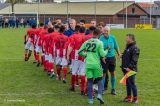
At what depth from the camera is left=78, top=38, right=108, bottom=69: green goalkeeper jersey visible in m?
10.9

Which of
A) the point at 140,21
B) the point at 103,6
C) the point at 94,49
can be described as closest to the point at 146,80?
the point at 94,49

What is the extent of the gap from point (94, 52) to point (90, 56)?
0.51ft

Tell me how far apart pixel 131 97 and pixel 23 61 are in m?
10.9

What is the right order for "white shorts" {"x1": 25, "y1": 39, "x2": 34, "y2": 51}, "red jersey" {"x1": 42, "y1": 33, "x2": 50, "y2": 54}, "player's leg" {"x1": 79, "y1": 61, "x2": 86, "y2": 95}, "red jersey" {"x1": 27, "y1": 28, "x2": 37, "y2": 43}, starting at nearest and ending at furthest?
1. "player's leg" {"x1": 79, "y1": 61, "x2": 86, "y2": 95}
2. "red jersey" {"x1": 42, "y1": 33, "x2": 50, "y2": 54}
3. "red jersey" {"x1": 27, "y1": 28, "x2": 37, "y2": 43}
4. "white shorts" {"x1": 25, "y1": 39, "x2": 34, "y2": 51}

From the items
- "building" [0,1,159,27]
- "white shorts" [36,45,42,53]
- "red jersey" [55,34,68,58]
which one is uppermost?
"building" [0,1,159,27]

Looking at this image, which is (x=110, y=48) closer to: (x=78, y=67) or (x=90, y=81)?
(x=78, y=67)

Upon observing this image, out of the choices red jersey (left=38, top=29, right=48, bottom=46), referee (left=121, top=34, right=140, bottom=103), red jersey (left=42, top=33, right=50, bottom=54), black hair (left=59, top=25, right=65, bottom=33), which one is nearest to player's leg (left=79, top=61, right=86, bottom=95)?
referee (left=121, top=34, right=140, bottom=103)

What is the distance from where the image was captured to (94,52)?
10969mm

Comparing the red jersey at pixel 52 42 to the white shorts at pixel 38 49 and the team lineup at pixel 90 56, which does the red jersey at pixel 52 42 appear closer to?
the team lineup at pixel 90 56

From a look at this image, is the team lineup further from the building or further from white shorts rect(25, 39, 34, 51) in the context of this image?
the building

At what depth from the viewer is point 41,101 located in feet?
37.7

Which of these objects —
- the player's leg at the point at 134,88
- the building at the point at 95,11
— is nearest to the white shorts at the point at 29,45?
the player's leg at the point at 134,88

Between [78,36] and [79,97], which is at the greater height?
[78,36]

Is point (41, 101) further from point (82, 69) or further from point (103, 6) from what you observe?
point (103, 6)
